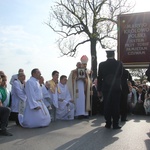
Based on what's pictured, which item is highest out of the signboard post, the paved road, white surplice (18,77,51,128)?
the signboard post

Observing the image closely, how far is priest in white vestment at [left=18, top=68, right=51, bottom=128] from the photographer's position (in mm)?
8836

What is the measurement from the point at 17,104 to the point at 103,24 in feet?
60.1

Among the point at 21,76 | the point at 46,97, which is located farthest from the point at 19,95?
the point at 46,97

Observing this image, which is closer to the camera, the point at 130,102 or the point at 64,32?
the point at 130,102

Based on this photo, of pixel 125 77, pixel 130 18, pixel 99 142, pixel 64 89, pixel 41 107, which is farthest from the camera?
pixel 130 18

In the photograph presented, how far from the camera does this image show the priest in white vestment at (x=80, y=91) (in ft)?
37.2

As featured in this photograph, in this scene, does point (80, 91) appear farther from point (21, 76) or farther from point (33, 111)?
point (33, 111)

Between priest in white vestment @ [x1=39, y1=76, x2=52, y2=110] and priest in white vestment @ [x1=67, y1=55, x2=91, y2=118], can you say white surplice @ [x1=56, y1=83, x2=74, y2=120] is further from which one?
priest in white vestment @ [x1=39, y1=76, x2=52, y2=110]

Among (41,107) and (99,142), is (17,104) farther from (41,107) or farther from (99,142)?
(99,142)

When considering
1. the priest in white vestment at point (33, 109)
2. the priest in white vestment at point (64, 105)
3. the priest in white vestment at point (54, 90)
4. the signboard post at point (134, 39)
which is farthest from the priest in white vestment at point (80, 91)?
the signboard post at point (134, 39)

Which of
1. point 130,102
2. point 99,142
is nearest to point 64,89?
point 130,102

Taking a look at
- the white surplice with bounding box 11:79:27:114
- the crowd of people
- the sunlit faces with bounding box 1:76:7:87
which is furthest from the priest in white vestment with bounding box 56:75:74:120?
the sunlit faces with bounding box 1:76:7:87

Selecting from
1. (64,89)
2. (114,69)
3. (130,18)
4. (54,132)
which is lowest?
(54,132)

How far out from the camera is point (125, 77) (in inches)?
402
